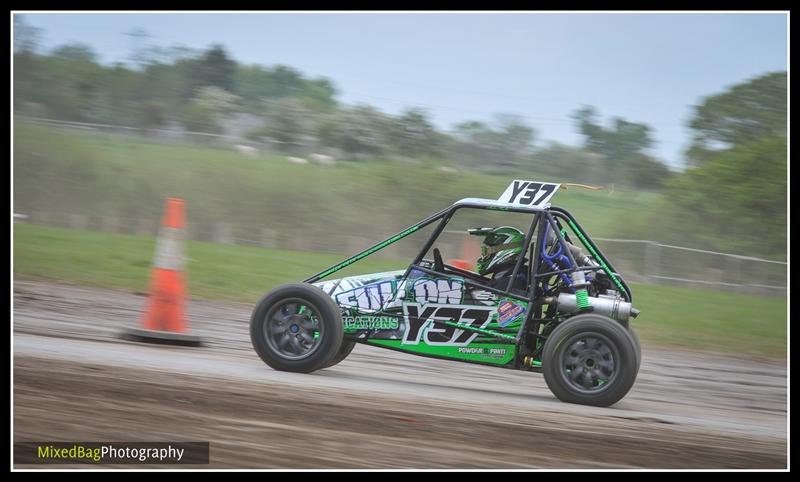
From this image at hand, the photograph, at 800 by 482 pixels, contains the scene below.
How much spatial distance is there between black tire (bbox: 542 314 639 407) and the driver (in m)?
0.57

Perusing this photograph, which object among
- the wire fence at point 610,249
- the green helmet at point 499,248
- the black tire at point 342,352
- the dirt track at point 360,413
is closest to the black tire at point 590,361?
the dirt track at point 360,413

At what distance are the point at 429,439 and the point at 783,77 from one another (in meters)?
14.2

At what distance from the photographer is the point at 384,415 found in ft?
20.1

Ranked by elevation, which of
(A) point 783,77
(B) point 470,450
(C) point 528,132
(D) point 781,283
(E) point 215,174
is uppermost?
(A) point 783,77

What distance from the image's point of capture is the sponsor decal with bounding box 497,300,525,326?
699cm

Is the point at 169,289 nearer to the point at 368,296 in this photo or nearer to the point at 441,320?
the point at 368,296

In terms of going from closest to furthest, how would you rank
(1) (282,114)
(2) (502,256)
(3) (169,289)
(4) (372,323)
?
1. (4) (372,323)
2. (2) (502,256)
3. (3) (169,289)
4. (1) (282,114)

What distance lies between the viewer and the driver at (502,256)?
23.5 ft

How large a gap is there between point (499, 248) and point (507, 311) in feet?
1.89

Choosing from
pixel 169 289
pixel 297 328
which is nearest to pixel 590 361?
pixel 297 328

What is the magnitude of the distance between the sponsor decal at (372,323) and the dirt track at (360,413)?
0.45 meters

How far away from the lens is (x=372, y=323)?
7109 mm

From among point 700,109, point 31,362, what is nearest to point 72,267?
point 31,362

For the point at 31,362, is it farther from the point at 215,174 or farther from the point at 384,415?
the point at 215,174
